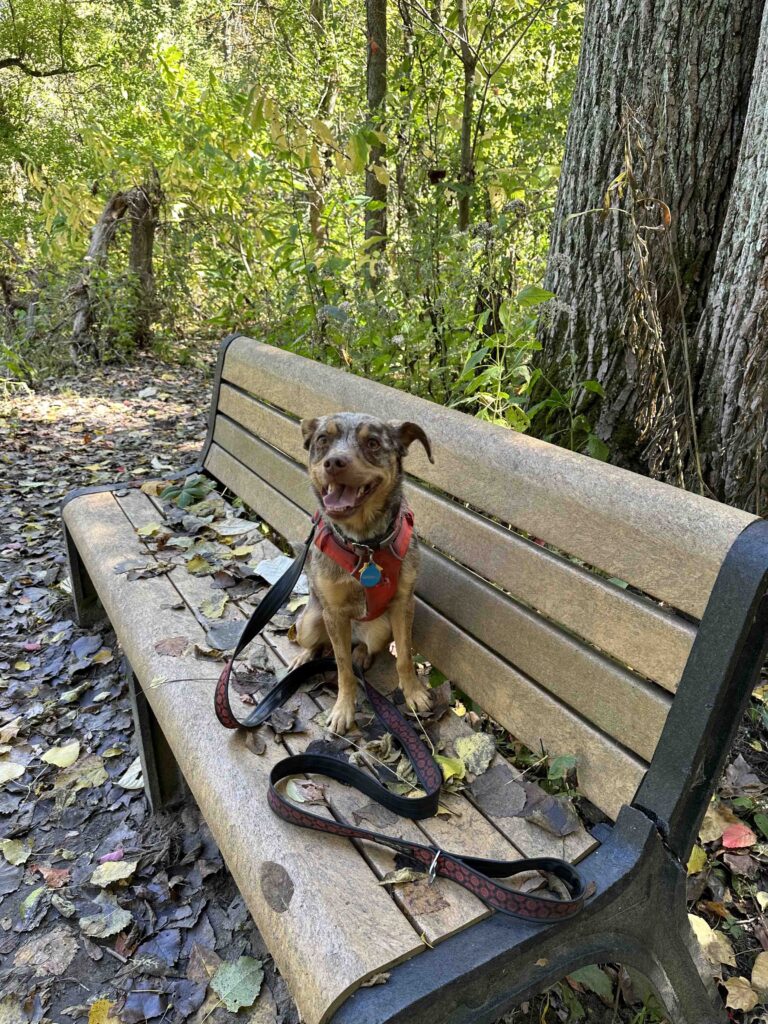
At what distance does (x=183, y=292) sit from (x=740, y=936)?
10.5m

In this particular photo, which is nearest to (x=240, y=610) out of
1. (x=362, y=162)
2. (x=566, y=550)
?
(x=566, y=550)

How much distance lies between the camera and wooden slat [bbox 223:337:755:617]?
1751 mm

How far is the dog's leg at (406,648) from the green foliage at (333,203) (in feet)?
3.43

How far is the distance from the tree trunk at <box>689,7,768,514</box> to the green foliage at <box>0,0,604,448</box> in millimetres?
523

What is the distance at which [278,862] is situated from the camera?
6.12 ft

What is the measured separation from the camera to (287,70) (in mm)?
8883

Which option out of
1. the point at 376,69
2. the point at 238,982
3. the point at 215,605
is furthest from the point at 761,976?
the point at 376,69

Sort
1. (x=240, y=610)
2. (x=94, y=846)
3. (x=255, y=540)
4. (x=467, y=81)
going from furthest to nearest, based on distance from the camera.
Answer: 1. (x=467, y=81)
2. (x=255, y=540)
3. (x=240, y=610)
4. (x=94, y=846)

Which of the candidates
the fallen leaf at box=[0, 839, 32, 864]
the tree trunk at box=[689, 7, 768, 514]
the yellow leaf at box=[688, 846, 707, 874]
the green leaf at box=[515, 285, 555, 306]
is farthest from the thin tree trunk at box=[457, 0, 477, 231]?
the fallen leaf at box=[0, 839, 32, 864]

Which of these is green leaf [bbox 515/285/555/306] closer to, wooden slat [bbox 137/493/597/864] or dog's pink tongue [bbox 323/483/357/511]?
dog's pink tongue [bbox 323/483/357/511]

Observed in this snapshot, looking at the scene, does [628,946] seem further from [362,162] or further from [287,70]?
[287,70]

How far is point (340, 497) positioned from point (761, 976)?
2000mm

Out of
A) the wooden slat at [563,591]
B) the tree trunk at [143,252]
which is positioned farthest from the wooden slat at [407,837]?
the tree trunk at [143,252]

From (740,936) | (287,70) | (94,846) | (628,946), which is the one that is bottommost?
(94,846)
